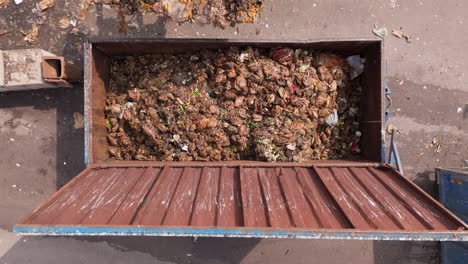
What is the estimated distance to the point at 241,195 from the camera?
259 cm

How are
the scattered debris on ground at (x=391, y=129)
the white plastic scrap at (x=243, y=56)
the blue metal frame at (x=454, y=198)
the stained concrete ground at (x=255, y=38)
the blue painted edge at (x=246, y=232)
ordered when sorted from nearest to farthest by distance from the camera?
the blue painted edge at (x=246, y=232), the white plastic scrap at (x=243, y=56), the blue metal frame at (x=454, y=198), the stained concrete ground at (x=255, y=38), the scattered debris on ground at (x=391, y=129)

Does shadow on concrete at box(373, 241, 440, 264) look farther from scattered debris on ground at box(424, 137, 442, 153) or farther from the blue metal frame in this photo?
scattered debris on ground at box(424, 137, 442, 153)

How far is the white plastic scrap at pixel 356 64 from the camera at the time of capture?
3.46 meters

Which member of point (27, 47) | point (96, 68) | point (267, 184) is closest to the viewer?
point (267, 184)

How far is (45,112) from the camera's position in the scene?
387 centimetres

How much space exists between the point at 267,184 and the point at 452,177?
313 cm

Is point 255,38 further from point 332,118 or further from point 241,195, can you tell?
point 241,195

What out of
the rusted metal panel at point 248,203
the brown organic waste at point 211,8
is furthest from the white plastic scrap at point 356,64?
the brown organic waste at point 211,8

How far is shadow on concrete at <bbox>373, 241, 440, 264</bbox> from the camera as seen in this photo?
407 cm

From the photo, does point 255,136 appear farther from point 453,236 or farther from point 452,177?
point 452,177

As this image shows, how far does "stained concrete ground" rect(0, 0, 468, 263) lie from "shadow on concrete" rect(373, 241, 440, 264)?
0.7 inches

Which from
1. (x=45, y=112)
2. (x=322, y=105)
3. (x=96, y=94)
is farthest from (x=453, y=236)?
(x=45, y=112)

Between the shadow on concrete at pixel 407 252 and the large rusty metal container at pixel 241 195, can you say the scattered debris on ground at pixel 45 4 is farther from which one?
the shadow on concrete at pixel 407 252

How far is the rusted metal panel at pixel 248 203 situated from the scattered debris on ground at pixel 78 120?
1.19 metres
